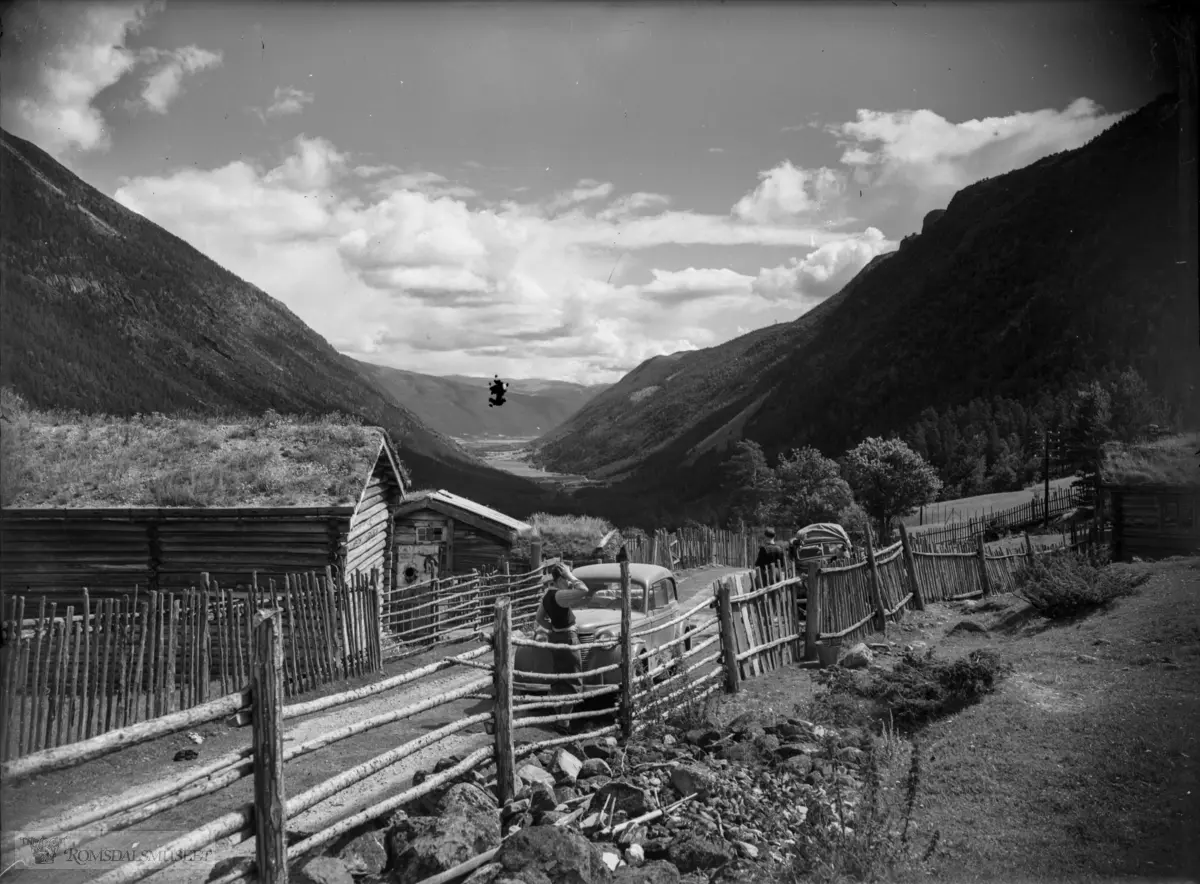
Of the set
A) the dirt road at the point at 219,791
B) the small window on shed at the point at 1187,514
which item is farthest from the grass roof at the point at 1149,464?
the dirt road at the point at 219,791

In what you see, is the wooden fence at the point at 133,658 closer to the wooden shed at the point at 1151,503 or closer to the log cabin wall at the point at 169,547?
the log cabin wall at the point at 169,547

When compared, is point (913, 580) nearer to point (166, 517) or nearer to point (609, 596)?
point (609, 596)

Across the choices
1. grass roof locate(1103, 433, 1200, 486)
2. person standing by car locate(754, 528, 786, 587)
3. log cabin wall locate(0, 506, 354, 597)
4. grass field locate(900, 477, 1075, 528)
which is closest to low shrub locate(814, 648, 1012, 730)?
person standing by car locate(754, 528, 786, 587)

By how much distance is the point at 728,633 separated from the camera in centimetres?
1070

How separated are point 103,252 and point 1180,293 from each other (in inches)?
5136

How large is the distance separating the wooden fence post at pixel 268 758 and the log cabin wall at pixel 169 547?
10905 millimetres

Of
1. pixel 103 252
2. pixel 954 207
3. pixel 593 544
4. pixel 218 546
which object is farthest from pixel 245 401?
pixel 954 207

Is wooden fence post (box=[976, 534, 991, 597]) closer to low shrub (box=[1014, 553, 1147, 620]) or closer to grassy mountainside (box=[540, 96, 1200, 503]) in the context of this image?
low shrub (box=[1014, 553, 1147, 620])

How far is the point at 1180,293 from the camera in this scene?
16.7ft

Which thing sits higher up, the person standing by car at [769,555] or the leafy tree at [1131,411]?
the leafy tree at [1131,411]

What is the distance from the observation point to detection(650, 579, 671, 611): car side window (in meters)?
11.3

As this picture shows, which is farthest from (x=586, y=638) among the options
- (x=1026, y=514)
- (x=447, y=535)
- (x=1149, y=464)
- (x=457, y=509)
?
(x=1026, y=514)

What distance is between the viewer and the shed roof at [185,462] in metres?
15.1

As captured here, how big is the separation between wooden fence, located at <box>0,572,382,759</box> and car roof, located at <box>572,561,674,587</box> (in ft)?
12.6
